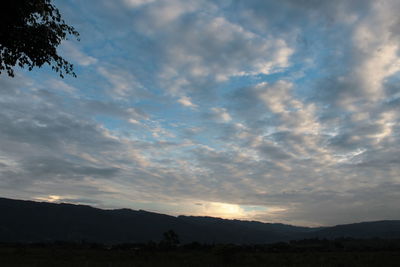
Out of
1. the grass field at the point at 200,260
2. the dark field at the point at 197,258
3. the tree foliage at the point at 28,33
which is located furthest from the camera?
the dark field at the point at 197,258

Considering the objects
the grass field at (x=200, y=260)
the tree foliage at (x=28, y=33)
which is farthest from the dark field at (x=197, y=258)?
the tree foliage at (x=28, y=33)

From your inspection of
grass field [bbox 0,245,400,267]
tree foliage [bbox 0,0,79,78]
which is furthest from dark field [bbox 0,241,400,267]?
tree foliage [bbox 0,0,79,78]

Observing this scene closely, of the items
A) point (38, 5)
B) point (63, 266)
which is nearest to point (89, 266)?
point (63, 266)

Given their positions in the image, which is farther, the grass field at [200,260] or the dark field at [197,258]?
the dark field at [197,258]

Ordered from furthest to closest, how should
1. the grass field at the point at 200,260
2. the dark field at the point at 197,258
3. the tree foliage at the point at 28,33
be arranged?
1. the dark field at the point at 197,258
2. the grass field at the point at 200,260
3. the tree foliage at the point at 28,33

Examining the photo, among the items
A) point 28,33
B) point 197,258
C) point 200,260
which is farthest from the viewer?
point 197,258

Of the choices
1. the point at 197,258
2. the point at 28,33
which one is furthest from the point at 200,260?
the point at 28,33

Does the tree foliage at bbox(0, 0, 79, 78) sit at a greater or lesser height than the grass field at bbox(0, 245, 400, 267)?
greater

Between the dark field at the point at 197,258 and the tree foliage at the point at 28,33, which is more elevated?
the tree foliage at the point at 28,33

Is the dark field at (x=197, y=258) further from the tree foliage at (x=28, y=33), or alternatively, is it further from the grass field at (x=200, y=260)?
the tree foliage at (x=28, y=33)

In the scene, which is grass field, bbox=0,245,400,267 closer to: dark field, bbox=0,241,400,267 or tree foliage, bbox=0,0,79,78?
dark field, bbox=0,241,400,267

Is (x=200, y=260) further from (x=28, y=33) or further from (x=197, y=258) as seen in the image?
(x=28, y=33)

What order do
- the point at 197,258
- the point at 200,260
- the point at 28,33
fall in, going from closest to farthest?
the point at 28,33 < the point at 200,260 < the point at 197,258

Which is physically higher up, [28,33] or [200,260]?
[28,33]
